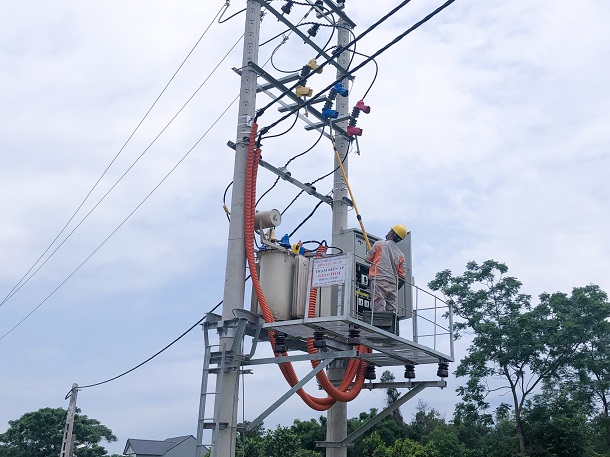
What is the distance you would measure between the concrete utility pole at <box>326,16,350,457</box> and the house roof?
61884 millimetres

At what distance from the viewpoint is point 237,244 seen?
11.5 m

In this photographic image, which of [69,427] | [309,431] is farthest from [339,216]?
[309,431]

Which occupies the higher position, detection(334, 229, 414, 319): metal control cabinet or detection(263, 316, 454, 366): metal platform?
detection(334, 229, 414, 319): metal control cabinet

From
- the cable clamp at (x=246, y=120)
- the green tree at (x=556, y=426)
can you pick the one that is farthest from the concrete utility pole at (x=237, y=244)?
the green tree at (x=556, y=426)

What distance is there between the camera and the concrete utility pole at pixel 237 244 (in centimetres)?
Answer: 1061

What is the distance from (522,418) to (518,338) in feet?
13.4

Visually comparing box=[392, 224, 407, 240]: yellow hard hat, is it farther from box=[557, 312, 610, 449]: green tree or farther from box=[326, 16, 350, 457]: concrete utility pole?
box=[557, 312, 610, 449]: green tree

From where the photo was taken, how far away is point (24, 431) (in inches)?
1943

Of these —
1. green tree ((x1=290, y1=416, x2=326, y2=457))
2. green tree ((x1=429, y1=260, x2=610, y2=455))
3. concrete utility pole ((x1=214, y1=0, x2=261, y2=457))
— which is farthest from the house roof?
concrete utility pole ((x1=214, y1=0, x2=261, y2=457))

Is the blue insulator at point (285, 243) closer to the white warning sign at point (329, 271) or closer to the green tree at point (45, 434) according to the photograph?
the white warning sign at point (329, 271)

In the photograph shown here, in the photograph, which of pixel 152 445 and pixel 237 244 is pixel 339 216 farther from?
pixel 152 445

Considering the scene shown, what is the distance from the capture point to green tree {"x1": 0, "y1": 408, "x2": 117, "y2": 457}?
158ft

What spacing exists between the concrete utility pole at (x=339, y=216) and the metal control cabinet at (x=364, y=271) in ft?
1.37

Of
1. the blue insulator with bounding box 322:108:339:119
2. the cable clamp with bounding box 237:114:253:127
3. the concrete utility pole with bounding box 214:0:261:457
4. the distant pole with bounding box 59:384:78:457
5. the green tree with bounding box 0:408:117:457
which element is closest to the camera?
the concrete utility pole with bounding box 214:0:261:457
